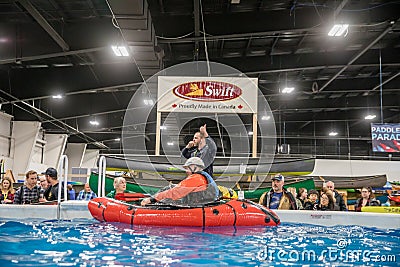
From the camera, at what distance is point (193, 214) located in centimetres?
445

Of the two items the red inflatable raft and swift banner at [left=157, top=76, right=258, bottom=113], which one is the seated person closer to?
the red inflatable raft

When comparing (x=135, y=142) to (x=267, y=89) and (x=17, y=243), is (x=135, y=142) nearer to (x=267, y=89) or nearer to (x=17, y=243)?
(x=267, y=89)

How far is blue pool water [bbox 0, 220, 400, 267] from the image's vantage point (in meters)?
2.49

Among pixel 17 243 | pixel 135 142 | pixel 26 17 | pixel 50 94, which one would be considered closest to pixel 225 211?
pixel 17 243

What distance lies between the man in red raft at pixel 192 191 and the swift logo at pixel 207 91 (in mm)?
2532

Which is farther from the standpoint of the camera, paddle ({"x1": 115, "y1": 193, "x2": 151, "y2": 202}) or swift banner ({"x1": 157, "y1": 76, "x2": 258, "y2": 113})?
swift banner ({"x1": 157, "y1": 76, "x2": 258, "y2": 113})

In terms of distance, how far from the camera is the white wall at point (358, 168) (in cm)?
1576

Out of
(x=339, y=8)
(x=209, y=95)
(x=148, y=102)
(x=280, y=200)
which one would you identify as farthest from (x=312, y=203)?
(x=148, y=102)

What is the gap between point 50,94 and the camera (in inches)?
430

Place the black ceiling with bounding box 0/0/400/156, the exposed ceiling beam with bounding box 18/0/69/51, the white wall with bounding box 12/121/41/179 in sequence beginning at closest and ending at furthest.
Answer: the exposed ceiling beam with bounding box 18/0/69/51, the black ceiling with bounding box 0/0/400/156, the white wall with bounding box 12/121/41/179

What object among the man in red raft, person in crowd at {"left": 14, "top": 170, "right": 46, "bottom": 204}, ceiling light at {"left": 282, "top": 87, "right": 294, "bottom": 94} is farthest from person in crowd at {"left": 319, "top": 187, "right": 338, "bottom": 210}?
ceiling light at {"left": 282, "top": 87, "right": 294, "bottom": 94}

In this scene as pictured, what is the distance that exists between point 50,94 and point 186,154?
6.83 m

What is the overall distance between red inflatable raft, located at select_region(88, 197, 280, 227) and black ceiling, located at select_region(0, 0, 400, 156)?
3314mm

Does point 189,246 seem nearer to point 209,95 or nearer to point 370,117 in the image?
point 209,95
